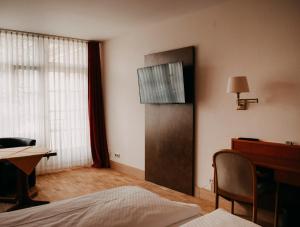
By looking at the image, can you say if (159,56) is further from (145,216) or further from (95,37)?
(145,216)

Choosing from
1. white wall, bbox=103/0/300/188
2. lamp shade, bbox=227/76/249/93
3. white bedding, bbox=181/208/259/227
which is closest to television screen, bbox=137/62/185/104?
white wall, bbox=103/0/300/188

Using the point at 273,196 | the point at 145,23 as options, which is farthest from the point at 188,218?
the point at 145,23

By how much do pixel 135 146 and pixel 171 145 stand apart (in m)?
1.01

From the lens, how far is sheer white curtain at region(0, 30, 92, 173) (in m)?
4.52

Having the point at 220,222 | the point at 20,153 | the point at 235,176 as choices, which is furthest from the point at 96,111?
the point at 220,222

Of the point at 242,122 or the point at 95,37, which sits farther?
the point at 95,37

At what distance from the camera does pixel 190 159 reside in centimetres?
374

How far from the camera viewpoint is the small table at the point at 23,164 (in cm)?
313

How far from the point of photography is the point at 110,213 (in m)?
1.58

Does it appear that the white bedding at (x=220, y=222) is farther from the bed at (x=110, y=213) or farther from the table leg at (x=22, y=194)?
the table leg at (x=22, y=194)

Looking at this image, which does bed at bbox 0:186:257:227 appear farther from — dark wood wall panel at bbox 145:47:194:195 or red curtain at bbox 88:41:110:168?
red curtain at bbox 88:41:110:168

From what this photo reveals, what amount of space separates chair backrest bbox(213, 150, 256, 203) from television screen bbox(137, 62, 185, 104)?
4.36 feet

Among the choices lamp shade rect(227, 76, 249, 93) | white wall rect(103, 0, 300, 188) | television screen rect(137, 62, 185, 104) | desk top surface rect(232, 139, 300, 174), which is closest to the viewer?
Result: desk top surface rect(232, 139, 300, 174)

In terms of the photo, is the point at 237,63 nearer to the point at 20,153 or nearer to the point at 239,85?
the point at 239,85
